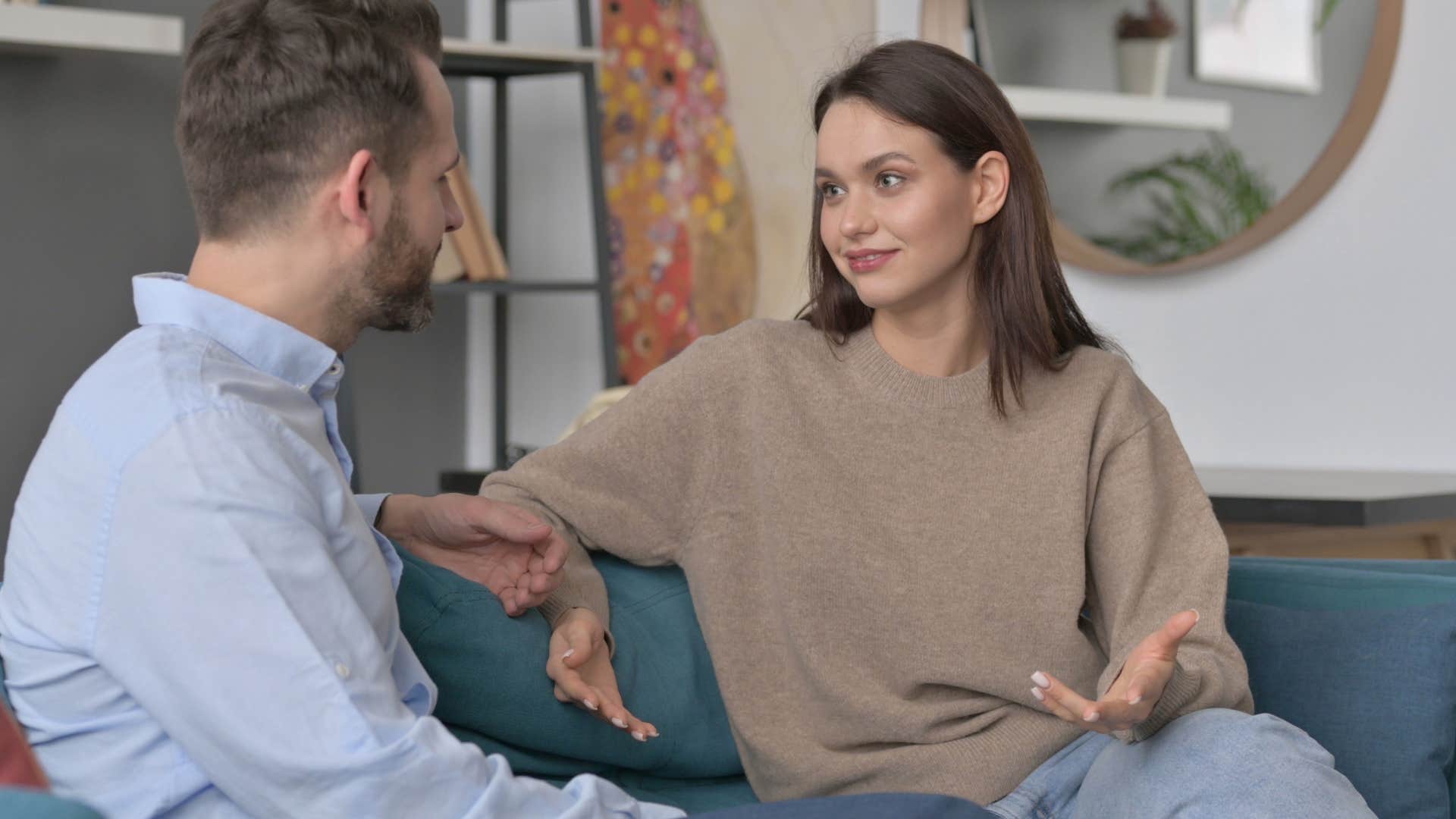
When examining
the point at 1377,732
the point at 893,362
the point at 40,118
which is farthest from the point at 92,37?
the point at 1377,732

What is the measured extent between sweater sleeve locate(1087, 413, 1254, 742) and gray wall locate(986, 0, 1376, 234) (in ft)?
5.20

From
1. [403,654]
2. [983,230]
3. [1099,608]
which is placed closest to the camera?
[403,654]

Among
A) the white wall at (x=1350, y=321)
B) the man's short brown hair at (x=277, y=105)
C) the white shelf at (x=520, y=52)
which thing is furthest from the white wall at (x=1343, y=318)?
the man's short brown hair at (x=277, y=105)

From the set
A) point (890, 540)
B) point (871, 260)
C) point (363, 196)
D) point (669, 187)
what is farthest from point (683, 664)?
point (669, 187)

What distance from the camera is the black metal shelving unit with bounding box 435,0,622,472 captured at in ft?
12.0

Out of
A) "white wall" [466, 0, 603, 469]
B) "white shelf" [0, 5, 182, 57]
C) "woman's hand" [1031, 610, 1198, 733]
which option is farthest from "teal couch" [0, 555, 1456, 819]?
"white wall" [466, 0, 603, 469]

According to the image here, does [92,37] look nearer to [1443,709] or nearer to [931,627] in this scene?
[931,627]

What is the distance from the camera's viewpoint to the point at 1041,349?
173 centimetres

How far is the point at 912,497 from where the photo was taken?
1680 millimetres

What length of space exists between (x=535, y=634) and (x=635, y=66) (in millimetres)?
2752

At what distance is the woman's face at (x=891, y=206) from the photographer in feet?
5.62

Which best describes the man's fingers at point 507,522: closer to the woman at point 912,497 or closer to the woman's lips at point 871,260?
the woman at point 912,497

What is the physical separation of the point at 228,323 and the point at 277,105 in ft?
0.57

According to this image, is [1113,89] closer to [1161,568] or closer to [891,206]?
[891,206]
